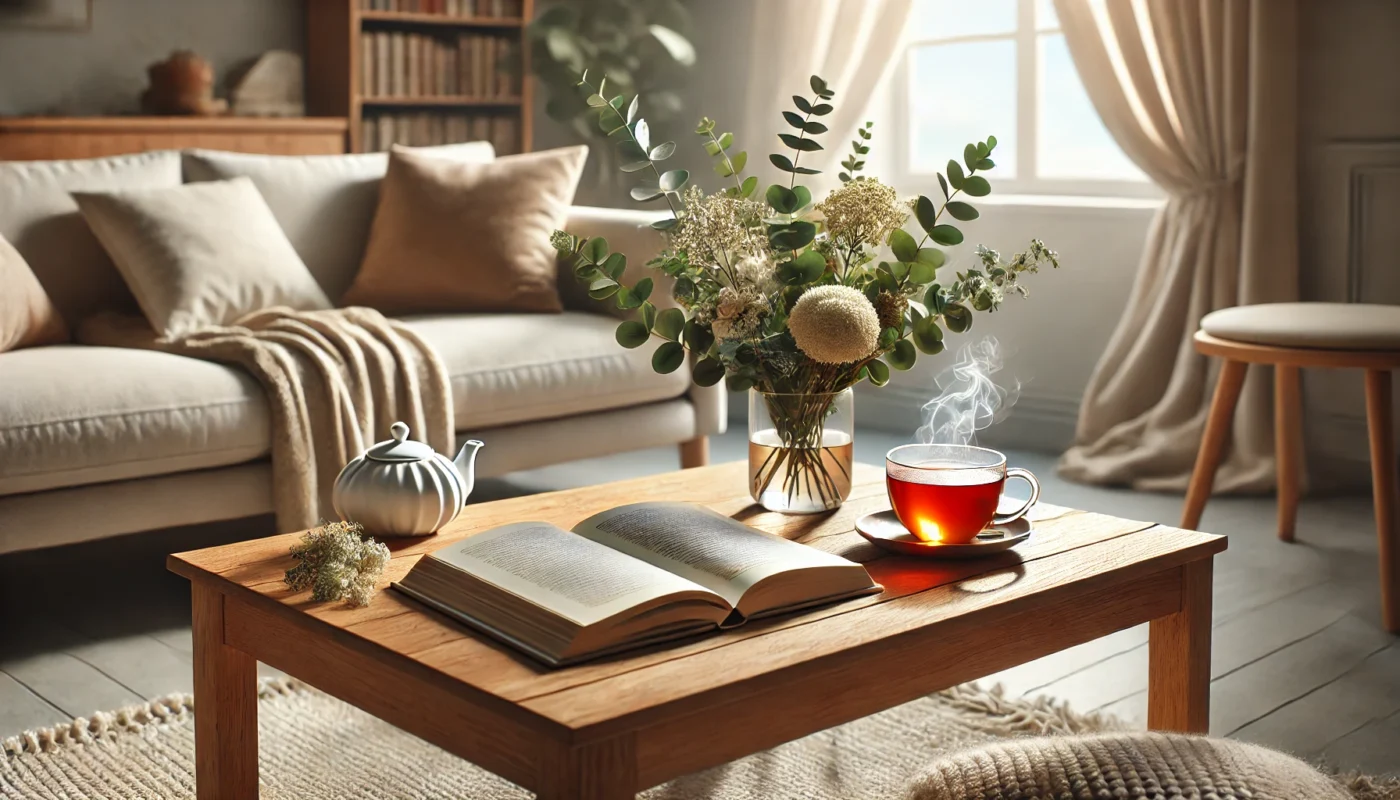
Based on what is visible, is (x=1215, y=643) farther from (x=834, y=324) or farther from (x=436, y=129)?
(x=436, y=129)

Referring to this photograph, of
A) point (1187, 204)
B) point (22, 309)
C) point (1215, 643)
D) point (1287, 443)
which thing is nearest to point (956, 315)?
point (1215, 643)

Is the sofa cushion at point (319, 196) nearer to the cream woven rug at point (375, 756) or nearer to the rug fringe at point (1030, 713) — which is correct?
the cream woven rug at point (375, 756)

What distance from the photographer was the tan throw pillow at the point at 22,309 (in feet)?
9.00

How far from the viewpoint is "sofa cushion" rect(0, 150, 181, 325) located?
2963mm

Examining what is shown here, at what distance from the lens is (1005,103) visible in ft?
14.2

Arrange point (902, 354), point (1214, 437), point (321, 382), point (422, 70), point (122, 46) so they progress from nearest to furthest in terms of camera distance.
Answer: point (902, 354), point (321, 382), point (1214, 437), point (122, 46), point (422, 70)

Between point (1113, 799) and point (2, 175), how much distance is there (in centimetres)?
264

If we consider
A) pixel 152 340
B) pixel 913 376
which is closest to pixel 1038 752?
pixel 152 340

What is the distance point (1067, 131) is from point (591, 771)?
11.5ft

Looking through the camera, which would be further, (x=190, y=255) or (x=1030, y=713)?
(x=190, y=255)

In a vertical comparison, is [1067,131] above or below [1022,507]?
above

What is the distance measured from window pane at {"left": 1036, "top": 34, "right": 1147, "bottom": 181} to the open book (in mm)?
2980

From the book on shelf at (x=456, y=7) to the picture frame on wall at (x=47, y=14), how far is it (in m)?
0.88

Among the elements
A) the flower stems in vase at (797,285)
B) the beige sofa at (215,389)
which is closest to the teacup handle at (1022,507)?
the flower stems in vase at (797,285)
